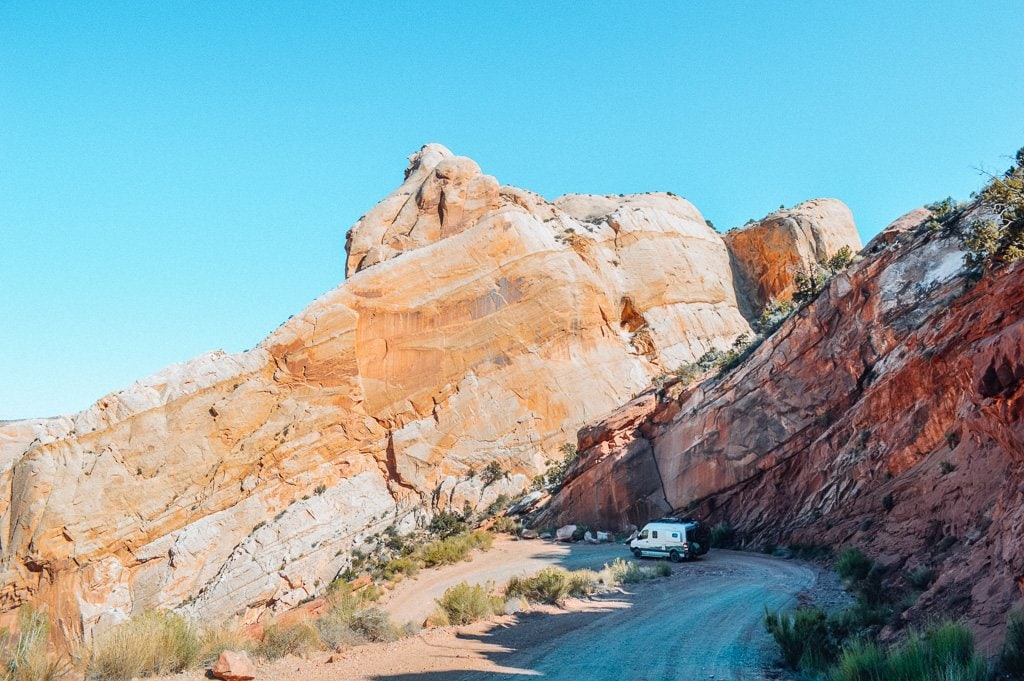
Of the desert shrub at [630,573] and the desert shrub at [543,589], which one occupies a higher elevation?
the desert shrub at [543,589]

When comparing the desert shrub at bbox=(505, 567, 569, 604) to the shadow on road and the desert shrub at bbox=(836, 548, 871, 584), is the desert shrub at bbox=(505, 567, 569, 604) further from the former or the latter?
the desert shrub at bbox=(836, 548, 871, 584)

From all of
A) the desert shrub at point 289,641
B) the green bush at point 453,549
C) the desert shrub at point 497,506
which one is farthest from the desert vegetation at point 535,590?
the desert shrub at point 497,506

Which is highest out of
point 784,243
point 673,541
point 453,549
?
point 784,243

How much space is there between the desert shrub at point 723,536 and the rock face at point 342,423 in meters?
14.7

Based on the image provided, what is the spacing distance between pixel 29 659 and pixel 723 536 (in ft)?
65.6

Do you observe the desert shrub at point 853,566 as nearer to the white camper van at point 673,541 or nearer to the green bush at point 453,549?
the white camper van at point 673,541

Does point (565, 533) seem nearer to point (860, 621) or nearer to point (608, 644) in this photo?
point (608, 644)

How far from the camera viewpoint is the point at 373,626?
987 centimetres

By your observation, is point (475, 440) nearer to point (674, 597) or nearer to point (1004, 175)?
point (674, 597)

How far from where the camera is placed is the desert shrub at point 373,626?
385 inches

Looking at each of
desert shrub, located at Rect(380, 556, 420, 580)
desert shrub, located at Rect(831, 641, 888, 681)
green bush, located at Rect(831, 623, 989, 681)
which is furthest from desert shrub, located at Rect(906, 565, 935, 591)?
desert shrub, located at Rect(380, 556, 420, 580)

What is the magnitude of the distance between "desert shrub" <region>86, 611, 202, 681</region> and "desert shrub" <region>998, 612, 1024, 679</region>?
8.78 m

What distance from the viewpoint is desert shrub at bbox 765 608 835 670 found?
796cm

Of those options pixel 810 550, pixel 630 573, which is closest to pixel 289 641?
pixel 630 573
